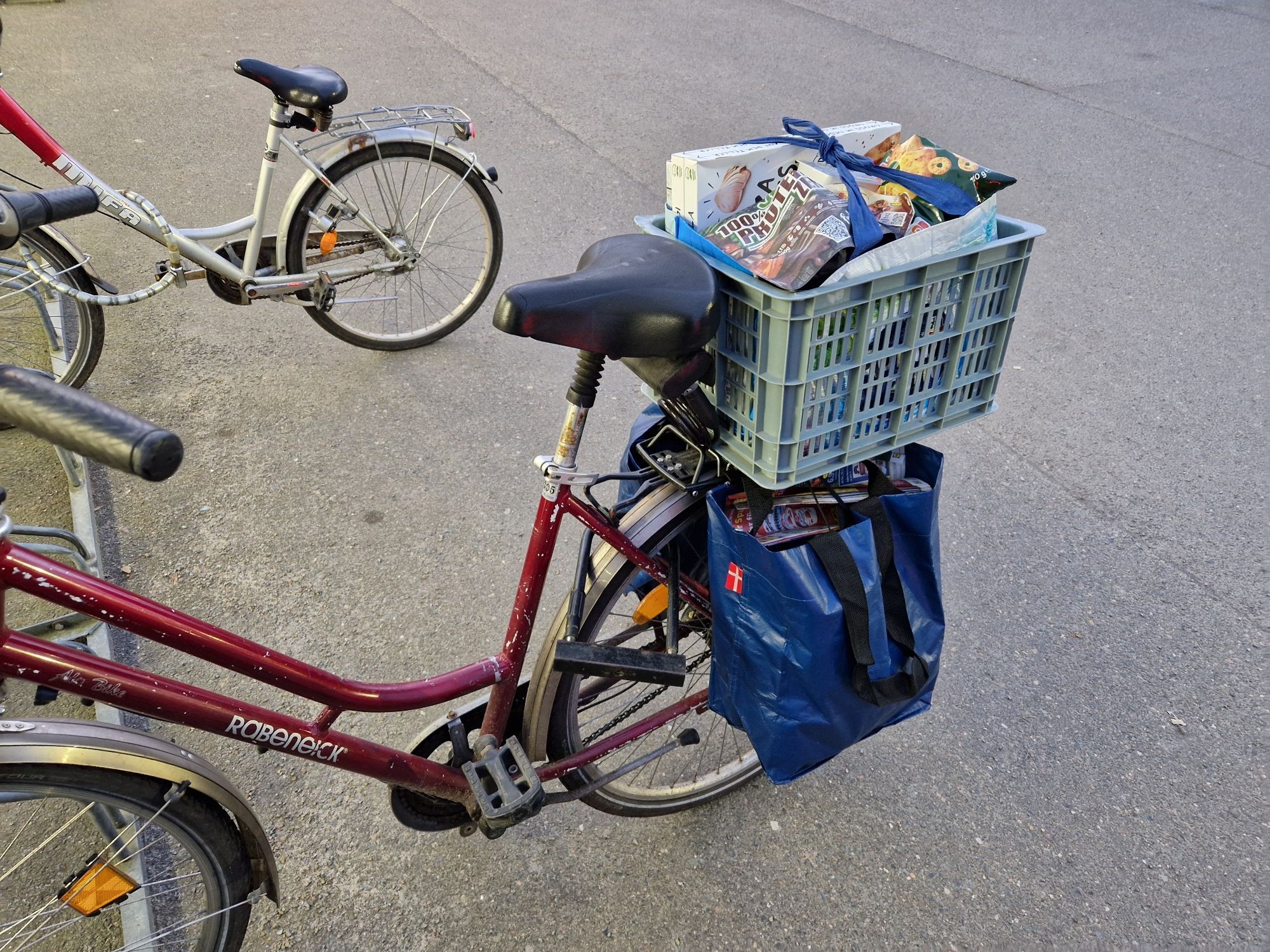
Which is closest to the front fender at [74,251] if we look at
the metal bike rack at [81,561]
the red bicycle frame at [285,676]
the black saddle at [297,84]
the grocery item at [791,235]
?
the metal bike rack at [81,561]

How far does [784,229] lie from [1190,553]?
7.40 feet

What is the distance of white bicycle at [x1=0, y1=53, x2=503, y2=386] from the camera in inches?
127

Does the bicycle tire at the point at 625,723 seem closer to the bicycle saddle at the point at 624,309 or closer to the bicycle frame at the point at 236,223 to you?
the bicycle saddle at the point at 624,309

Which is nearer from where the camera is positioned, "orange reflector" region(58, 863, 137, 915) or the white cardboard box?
"orange reflector" region(58, 863, 137, 915)

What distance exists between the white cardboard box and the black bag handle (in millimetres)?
516

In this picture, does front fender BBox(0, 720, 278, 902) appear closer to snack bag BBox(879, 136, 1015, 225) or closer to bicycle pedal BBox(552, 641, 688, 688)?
bicycle pedal BBox(552, 641, 688, 688)

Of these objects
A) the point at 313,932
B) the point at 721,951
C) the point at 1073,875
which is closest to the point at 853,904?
the point at 721,951

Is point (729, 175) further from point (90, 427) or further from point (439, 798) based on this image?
point (439, 798)

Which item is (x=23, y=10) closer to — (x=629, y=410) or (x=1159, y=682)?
(x=629, y=410)

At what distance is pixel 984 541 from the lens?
314 centimetres

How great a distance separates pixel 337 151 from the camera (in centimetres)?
349

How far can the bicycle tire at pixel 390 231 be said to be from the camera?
3527mm

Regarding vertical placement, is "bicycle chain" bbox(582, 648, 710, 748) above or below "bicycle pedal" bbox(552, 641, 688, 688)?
below

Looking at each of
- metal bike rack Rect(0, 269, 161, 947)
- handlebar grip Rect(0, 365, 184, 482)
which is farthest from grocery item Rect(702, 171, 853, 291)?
metal bike rack Rect(0, 269, 161, 947)
